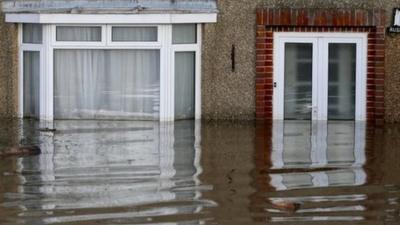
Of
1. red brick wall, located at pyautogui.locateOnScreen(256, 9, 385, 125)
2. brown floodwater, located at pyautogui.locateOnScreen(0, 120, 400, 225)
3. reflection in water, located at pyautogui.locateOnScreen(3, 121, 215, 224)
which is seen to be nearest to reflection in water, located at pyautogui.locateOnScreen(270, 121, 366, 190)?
brown floodwater, located at pyautogui.locateOnScreen(0, 120, 400, 225)

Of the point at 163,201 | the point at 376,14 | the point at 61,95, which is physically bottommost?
the point at 163,201

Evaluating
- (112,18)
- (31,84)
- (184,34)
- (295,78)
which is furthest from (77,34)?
(295,78)

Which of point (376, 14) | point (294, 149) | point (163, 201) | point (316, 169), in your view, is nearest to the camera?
point (163, 201)

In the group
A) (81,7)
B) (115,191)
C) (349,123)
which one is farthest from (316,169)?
(81,7)

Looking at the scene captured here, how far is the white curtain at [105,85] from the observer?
57.1ft

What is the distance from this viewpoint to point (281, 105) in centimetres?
1744

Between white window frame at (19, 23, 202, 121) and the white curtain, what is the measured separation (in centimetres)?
16

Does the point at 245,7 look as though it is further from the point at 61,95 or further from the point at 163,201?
the point at 163,201

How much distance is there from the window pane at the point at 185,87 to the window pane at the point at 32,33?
2.54 m

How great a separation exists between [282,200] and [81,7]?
8.24 metres

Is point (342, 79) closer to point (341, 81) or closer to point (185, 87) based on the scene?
point (341, 81)

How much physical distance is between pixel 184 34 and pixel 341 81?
290 cm

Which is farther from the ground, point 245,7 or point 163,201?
point 245,7

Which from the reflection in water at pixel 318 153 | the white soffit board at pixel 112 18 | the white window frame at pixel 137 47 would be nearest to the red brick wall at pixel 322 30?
the reflection in water at pixel 318 153
